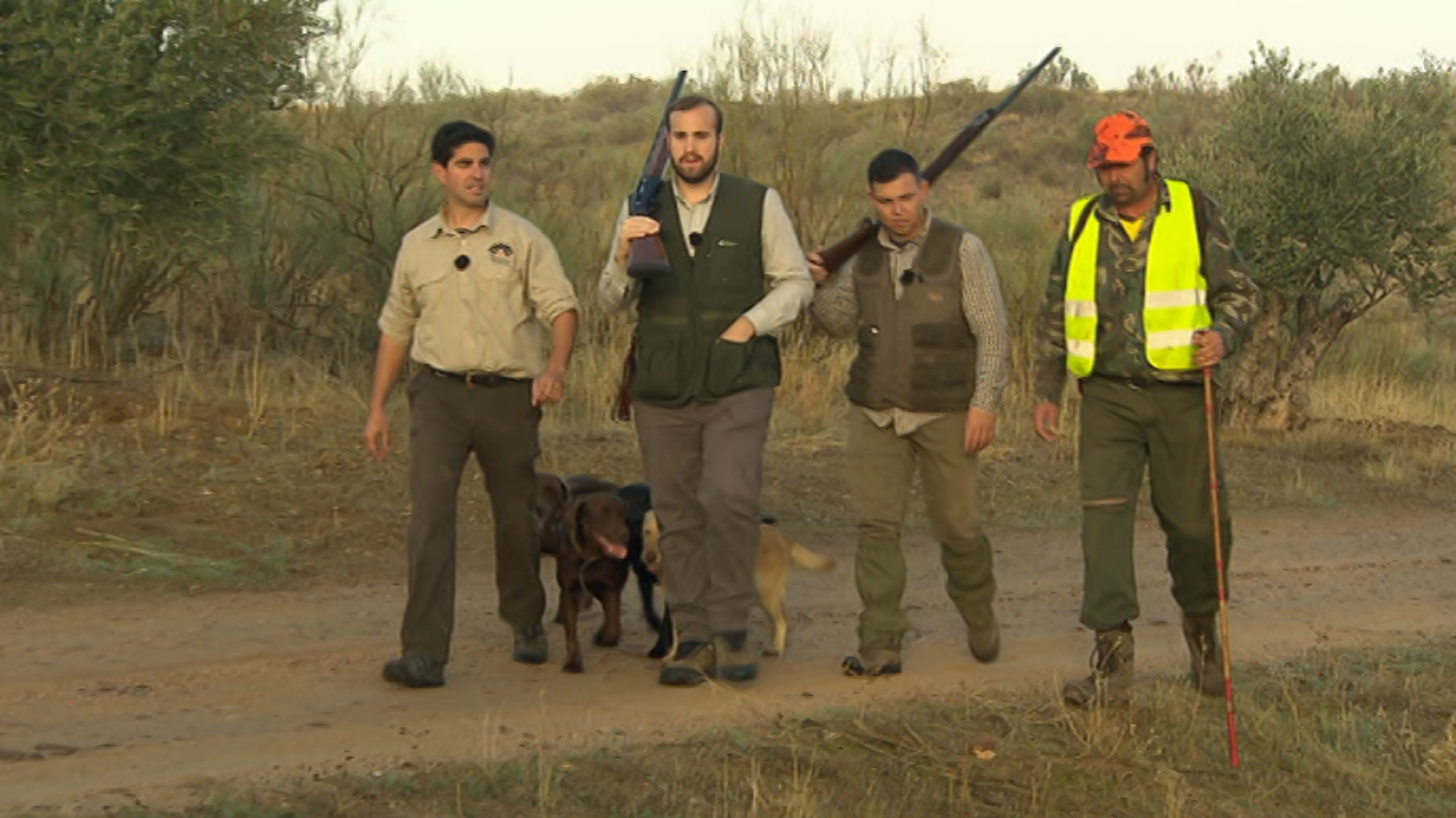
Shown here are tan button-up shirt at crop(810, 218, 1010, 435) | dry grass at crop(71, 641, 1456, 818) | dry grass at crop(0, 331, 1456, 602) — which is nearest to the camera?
dry grass at crop(71, 641, 1456, 818)

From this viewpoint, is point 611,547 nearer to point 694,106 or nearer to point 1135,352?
point 694,106

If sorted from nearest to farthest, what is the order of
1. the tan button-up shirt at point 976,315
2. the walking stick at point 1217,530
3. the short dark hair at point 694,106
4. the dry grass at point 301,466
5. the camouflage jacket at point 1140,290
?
the walking stick at point 1217,530 → the camouflage jacket at point 1140,290 → the short dark hair at point 694,106 → the tan button-up shirt at point 976,315 → the dry grass at point 301,466

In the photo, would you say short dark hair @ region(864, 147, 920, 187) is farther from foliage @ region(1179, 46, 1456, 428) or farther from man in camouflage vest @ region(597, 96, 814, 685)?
foliage @ region(1179, 46, 1456, 428)

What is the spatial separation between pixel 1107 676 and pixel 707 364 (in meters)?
1.90

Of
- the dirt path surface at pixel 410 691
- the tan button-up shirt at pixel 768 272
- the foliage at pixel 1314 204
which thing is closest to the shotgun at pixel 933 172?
the tan button-up shirt at pixel 768 272

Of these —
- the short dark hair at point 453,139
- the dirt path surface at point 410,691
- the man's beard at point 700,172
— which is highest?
the short dark hair at point 453,139

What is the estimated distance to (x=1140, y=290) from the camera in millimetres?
6996

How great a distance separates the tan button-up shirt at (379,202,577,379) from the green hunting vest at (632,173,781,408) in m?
0.43

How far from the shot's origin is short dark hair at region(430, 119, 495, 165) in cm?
727

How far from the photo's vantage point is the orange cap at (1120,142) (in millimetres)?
6852

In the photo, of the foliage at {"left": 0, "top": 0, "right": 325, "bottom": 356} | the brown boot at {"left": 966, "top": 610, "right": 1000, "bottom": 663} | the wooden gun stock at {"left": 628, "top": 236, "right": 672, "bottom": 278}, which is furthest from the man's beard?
the foliage at {"left": 0, "top": 0, "right": 325, "bottom": 356}

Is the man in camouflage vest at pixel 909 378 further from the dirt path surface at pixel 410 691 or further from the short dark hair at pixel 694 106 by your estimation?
the short dark hair at pixel 694 106

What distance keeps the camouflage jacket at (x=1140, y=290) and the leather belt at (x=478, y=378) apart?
225 centimetres

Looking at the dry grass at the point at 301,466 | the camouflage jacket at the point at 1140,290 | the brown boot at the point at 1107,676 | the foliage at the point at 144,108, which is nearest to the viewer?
the camouflage jacket at the point at 1140,290
